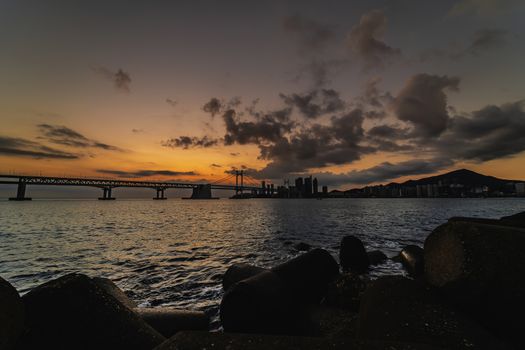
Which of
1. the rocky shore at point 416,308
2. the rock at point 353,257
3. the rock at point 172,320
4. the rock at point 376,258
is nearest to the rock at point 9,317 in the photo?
the rocky shore at point 416,308

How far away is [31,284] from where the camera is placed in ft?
27.9

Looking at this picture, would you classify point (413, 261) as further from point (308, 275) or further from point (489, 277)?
point (489, 277)

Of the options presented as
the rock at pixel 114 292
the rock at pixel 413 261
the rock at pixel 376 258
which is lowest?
the rock at pixel 376 258

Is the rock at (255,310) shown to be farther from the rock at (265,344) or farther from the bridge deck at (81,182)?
the bridge deck at (81,182)

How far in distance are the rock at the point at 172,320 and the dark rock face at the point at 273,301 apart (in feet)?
2.67

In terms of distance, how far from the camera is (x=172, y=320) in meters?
4.44

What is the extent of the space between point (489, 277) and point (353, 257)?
7.91 metres

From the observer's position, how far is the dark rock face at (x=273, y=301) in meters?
4.06

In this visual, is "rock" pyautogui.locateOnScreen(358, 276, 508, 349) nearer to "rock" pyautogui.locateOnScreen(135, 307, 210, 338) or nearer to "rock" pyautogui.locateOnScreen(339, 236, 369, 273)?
"rock" pyautogui.locateOnScreen(135, 307, 210, 338)

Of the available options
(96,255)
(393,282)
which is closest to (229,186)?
(96,255)

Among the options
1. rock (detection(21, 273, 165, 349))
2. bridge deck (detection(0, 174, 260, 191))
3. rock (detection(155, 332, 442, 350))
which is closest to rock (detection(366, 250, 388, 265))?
rock (detection(155, 332, 442, 350))

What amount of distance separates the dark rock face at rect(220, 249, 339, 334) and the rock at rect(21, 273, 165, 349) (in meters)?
1.41

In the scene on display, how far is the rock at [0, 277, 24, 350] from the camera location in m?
2.23

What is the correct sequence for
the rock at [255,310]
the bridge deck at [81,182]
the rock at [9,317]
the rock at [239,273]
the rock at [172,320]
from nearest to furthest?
the rock at [9,317]
the rock at [255,310]
the rock at [172,320]
the rock at [239,273]
the bridge deck at [81,182]
